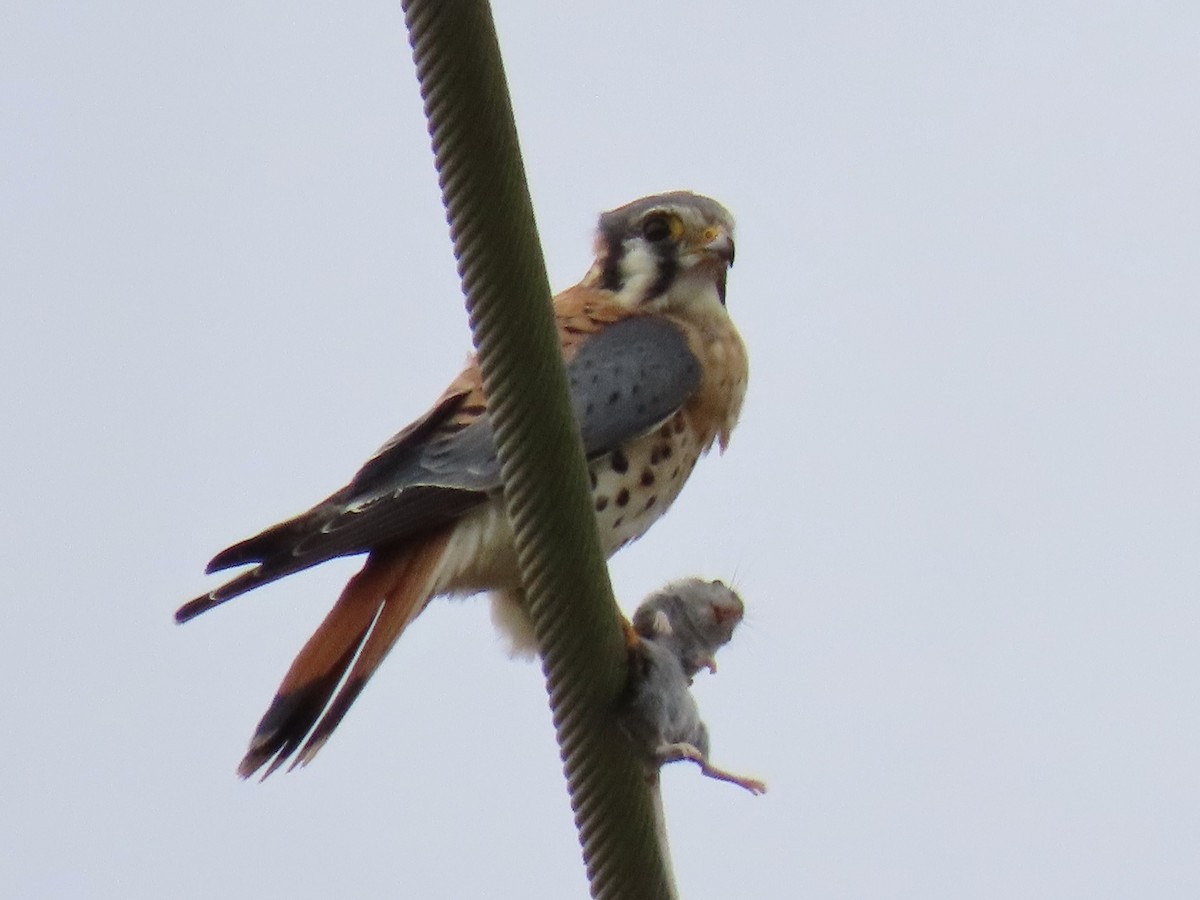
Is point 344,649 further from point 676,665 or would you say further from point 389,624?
point 676,665

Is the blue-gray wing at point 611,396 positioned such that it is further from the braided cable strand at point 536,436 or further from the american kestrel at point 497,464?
the braided cable strand at point 536,436

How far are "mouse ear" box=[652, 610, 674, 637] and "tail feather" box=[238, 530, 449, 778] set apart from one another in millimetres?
414

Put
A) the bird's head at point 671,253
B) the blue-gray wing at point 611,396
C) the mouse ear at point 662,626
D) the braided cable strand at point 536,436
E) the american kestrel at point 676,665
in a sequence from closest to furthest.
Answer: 1. the braided cable strand at point 536,436
2. the american kestrel at point 676,665
3. the mouse ear at point 662,626
4. the blue-gray wing at point 611,396
5. the bird's head at point 671,253

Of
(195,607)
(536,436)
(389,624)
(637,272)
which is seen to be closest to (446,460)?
(389,624)

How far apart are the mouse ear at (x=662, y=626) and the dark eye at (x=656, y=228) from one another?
122cm

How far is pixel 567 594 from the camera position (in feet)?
6.88

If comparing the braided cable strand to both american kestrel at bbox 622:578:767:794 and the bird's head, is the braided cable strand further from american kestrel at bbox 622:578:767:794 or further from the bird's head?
the bird's head

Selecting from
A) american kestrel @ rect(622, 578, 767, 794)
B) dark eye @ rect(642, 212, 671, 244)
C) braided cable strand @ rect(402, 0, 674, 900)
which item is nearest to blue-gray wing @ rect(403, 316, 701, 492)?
dark eye @ rect(642, 212, 671, 244)

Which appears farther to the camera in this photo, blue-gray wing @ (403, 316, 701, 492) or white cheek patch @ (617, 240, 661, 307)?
white cheek patch @ (617, 240, 661, 307)

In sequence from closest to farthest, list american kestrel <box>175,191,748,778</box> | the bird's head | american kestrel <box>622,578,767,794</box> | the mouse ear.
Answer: american kestrel <box>622,578,767,794</box>, the mouse ear, american kestrel <box>175,191,748,778</box>, the bird's head

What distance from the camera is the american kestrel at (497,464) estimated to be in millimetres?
3053

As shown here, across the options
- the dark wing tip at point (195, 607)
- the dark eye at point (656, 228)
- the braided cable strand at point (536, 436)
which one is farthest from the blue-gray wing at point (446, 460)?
the braided cable strand at point (536, 436)

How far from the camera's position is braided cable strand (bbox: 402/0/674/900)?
1.88 metres

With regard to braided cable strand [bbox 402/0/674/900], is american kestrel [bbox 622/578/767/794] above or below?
below
